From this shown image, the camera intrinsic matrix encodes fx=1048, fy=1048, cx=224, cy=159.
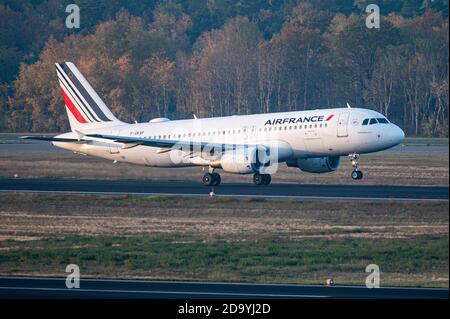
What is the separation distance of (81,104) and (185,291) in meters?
32.8

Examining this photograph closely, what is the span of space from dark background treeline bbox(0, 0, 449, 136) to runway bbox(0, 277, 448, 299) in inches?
2667

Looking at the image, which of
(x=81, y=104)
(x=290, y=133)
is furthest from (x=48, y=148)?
(x=290, y=133)

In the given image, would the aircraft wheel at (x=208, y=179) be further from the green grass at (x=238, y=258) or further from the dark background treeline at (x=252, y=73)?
the dark background treeline at (x=252, y=73)

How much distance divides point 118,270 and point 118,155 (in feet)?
85.8

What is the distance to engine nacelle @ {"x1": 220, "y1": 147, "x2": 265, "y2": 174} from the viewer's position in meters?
46.0

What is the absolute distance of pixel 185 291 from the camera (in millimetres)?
23062

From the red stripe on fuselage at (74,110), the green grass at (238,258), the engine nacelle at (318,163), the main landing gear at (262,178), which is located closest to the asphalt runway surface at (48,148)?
the red stripe on fuselage at (74,110)

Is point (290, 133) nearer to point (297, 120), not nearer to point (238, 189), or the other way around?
point (297, 120)

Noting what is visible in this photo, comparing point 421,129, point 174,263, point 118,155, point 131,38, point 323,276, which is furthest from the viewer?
point 131,38

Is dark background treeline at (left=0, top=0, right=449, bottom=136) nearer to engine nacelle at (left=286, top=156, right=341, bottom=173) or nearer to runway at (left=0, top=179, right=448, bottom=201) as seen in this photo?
runway at (left=0, top=179, right=448, bottom=201)

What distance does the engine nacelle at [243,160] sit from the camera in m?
46.0

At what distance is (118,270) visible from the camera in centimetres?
2672
